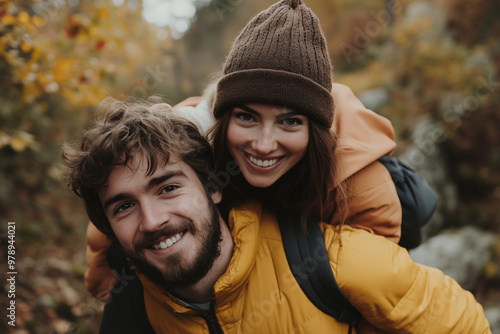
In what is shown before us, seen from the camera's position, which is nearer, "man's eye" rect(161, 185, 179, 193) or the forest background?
"man's eye" rect(161, 185, 179, 193)

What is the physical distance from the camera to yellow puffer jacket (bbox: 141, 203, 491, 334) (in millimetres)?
1843

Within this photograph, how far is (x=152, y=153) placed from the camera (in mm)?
2053

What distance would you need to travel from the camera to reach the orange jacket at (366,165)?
2.21m

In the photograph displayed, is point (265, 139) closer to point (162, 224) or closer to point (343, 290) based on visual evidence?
point (162, 224)

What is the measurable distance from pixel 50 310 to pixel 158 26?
688 centimetres

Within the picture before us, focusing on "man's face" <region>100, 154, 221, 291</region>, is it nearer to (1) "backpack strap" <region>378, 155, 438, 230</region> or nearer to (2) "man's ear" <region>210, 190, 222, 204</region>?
(2) "man's ear" <region>210, 190, 222, 204</region>

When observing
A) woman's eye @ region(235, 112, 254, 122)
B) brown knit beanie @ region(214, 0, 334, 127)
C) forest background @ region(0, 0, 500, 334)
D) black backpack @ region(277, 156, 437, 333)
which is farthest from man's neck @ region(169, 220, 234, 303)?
forest background @ region(0, 0, 500, 334)

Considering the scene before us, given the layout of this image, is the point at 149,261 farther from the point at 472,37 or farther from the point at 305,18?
the point at 472,37

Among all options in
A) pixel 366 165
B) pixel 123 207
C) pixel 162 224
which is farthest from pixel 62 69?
pixel 366 165

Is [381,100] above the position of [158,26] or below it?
below

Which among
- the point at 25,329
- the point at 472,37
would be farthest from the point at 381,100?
the point at 25,329

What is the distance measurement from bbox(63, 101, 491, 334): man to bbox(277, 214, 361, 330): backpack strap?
36mm

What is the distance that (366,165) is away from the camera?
223cm

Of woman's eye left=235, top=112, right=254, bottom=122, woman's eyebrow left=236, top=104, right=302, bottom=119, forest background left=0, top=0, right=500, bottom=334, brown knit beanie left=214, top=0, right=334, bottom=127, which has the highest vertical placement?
brown knit beanie left=214, top=0, right=334, bottom=127
